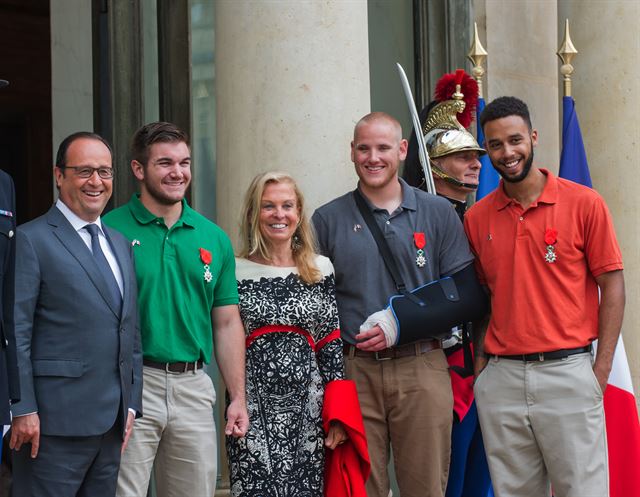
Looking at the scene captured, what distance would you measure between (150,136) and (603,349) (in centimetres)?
205

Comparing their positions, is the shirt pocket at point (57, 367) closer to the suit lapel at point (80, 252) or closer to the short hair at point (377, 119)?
the suit lapel at point (80, 252)

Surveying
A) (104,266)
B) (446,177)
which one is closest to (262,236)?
(104,266)

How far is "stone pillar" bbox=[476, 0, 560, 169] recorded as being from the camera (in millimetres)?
8766

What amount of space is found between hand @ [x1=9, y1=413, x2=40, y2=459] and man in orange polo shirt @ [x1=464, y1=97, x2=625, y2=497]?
191 cm

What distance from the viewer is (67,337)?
4504 mm

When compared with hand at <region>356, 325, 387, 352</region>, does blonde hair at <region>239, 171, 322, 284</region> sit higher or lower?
higher

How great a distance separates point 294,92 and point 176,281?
1400mm

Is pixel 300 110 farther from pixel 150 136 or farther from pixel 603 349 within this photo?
pixel 603 349

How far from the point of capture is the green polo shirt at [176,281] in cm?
490

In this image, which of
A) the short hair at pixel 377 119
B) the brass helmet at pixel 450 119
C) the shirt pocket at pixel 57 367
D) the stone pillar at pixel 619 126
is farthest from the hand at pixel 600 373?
the stone pillar at pixel 619 126

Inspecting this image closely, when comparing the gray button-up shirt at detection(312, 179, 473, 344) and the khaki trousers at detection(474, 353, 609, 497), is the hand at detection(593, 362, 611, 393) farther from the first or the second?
the gray button-up shirt at detection(312, 179, 473, 344)

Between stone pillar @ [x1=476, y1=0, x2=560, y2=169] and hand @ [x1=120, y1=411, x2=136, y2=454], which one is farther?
stone pillar @ [x1=476, y1=0, x2=560, y2=169]

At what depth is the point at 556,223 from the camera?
5.20m

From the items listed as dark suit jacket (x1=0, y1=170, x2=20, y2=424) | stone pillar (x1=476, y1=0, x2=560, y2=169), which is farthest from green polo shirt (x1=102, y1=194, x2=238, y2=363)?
stone pillar (x1=476, y1=0, x2=560, y2=169)
